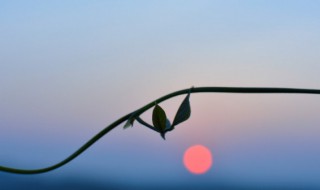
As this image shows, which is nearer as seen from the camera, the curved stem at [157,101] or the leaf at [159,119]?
the curved stem at [157,101]

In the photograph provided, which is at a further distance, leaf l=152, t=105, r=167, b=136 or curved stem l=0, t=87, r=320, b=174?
leaf l=152, t=105, r=167, b=136

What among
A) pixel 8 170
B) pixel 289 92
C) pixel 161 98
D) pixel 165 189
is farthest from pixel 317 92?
pixel 165 189

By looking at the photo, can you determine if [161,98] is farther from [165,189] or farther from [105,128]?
[165,189]

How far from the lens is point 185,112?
482mm

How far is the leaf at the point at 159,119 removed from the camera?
0.52 metres

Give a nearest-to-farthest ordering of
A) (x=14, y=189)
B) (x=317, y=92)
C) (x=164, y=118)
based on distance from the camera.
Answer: (x=317, y=92) → (x=164, y=118) → (x=14, y=189)

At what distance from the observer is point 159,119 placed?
519 mm

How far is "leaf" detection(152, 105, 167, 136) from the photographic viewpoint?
20.3 inches

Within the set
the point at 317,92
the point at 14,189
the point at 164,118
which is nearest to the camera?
the point at 317,92

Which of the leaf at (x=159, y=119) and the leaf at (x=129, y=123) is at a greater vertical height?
the leaf at (x=159, y=119)

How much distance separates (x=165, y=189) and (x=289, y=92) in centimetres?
5721

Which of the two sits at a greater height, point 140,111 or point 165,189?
point 165,189

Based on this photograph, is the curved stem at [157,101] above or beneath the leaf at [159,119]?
beneath

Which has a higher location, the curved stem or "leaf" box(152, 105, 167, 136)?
"leaf" box(152, 105, 167, 136)
